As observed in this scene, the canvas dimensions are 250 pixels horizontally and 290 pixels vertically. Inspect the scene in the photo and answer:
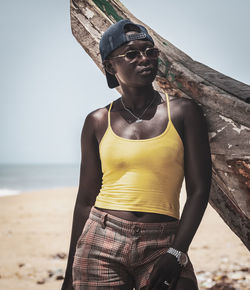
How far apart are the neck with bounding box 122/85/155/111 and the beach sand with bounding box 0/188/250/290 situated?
352 centimetres

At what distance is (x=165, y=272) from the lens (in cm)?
165

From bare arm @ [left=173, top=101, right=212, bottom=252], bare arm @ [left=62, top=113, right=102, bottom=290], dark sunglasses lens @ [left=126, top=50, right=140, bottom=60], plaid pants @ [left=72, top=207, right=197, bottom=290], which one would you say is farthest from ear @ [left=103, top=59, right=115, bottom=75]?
plaid pants @ [left=72, top=207, right=197, bottom=290]

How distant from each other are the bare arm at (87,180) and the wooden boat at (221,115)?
2.05 ft

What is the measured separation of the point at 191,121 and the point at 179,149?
0.18 m

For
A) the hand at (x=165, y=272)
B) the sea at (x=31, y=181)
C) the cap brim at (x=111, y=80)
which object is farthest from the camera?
the sea at (x=31, y=181)

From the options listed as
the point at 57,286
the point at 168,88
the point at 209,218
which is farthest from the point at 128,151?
the point at 209,218

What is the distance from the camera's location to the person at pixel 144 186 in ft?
5.73

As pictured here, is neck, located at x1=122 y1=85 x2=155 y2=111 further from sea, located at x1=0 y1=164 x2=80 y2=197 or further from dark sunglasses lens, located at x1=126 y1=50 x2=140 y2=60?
sea, located at x1=0 y1=164 x2=80 y2=197

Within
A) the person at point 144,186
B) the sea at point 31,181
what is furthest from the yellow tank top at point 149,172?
the sea at point 31,181

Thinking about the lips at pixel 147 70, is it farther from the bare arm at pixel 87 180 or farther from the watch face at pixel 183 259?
the watch face at pixel 183 259

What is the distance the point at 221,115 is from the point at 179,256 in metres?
0.84

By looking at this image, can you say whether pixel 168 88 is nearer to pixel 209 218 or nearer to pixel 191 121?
pixel 191 121

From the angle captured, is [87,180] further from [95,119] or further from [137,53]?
[137,53]

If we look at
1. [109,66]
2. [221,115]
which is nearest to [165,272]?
[221,115]
